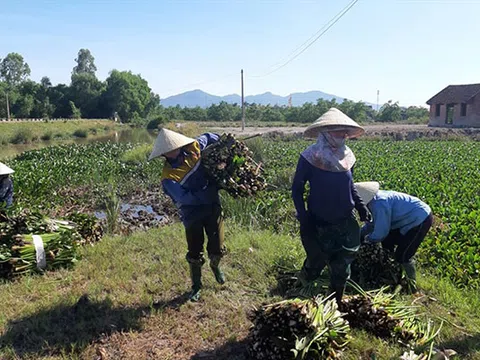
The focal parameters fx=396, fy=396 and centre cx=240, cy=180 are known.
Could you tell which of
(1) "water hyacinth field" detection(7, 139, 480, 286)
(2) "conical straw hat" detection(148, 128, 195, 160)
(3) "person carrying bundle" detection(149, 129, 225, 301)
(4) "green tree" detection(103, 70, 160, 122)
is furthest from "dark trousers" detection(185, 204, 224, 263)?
(4) "green tree" detection(103, 70, 160, 122)

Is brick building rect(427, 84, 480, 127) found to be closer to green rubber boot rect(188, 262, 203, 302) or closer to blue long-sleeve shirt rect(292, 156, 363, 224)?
blue long-sleeve shirt rect(292, 156, 363, 224)

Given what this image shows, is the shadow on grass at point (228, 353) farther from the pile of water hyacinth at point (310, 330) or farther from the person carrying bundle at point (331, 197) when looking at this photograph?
the person carrying bundle at point (331, 197)

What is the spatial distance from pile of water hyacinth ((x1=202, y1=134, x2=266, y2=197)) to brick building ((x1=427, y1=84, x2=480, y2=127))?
1621 inches

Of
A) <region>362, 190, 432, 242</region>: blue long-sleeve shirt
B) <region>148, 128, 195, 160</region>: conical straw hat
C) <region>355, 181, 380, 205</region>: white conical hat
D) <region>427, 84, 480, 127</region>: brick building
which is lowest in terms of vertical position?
<region>362, 190, 432, 242</region>: blue long-sleeve shirt

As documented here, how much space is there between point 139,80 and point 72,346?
7563 centimetres

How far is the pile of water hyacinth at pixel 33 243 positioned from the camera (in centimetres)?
505

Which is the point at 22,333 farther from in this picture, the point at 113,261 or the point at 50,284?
the point at 113,261

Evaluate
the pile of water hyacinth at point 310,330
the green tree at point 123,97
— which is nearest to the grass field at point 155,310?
the pile of water hyacinth at point 310,330

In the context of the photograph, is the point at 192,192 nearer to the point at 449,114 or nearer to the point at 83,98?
the point at 449,114

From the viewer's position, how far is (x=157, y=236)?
6.72m

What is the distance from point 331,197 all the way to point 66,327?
287cm

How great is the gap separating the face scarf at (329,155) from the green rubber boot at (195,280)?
1.82 metres

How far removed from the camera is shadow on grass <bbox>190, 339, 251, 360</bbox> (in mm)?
3449

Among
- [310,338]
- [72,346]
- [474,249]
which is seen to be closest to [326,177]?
[310,338]
